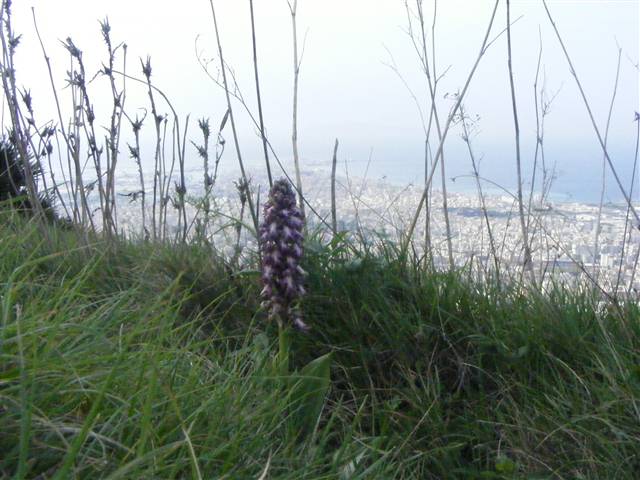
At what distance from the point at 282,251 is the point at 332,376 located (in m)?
0.59

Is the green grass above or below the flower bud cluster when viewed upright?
below

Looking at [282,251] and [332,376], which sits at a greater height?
[282,251]

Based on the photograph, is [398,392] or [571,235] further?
[571,235]

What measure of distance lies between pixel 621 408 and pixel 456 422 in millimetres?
553

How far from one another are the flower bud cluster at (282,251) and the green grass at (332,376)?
6.9 inches

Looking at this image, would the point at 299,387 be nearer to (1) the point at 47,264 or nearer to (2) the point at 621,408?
(2) the point at 621,408

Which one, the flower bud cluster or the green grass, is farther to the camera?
the flower bud cluster

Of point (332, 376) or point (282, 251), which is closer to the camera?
point (282, 251)

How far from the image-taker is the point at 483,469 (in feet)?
8.60

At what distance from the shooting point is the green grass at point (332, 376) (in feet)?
5.79

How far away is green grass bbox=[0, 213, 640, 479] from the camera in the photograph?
176 cm

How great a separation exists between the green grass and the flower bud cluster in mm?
174

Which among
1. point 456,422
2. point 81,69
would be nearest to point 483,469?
point 456,422

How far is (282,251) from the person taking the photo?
271 cm
